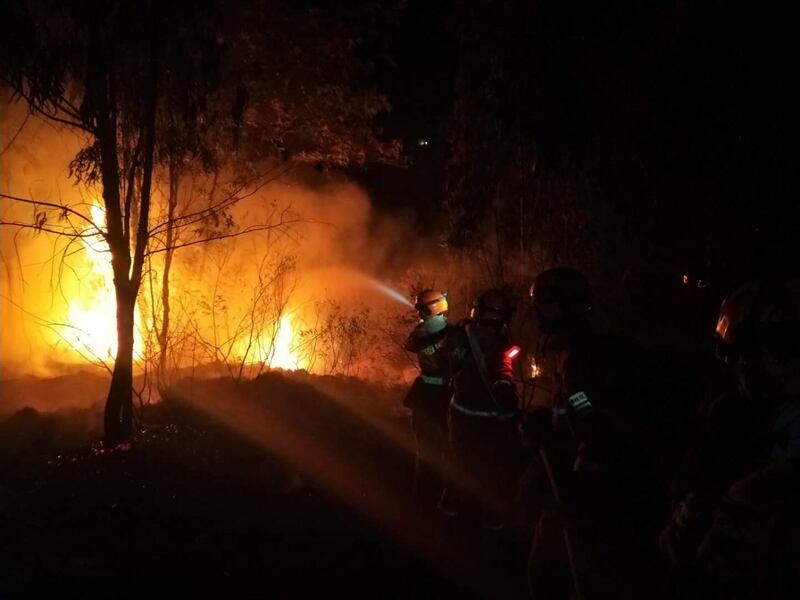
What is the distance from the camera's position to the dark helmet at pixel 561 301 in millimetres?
3285

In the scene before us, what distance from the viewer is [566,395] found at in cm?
307

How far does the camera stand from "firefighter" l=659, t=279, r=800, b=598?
112 inches

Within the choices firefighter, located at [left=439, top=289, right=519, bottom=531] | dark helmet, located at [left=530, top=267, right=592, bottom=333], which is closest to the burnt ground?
firefighter, located at [left=439, top=289, right=519, bottom=531]

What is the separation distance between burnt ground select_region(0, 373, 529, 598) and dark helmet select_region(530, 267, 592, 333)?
2.15m

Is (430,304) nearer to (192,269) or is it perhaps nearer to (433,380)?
(433,380)

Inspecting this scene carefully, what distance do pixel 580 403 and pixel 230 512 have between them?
3.34m

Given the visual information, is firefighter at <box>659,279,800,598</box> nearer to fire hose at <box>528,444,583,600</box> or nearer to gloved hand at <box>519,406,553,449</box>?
fire hose at <box>528,444,583,600</box>

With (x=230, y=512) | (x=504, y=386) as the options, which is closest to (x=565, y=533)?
(x=504, y=386)

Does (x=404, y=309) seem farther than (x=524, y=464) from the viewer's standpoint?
Yes

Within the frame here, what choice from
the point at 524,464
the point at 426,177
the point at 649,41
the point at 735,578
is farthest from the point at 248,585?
the point at 426,177

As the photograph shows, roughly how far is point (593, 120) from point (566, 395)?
640 centimetres

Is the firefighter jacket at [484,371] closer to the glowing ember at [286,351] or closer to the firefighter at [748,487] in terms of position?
the firefighter at [748,487]

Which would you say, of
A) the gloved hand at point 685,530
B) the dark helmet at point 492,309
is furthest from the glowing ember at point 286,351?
the gloved hand at point 685,530

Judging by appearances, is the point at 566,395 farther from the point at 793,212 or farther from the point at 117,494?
the point at 793,212
